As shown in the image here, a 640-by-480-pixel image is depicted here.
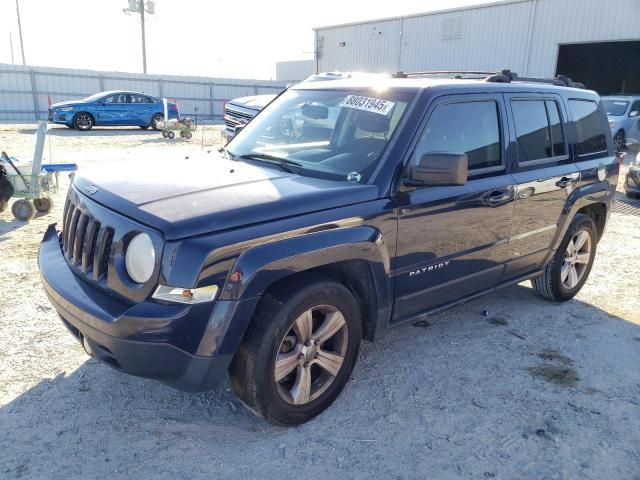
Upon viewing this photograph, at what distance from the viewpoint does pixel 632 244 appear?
720 centimetres

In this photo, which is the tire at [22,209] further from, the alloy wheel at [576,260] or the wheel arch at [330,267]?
the alloy wheel at [576,260]

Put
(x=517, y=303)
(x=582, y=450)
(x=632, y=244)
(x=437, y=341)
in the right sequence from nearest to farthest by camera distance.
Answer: (x=582, y=450)
(x=437, y=341)
(x=517, y=303)
(x=632, y=244)

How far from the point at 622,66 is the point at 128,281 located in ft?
98.5

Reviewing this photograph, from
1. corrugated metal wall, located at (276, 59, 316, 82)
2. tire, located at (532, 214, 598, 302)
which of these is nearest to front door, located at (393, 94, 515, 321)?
tire, located at (532, 214, 598, 302)

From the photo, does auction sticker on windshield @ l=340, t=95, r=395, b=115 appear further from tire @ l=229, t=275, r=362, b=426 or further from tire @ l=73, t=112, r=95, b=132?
tire @ l=73, t=112, r=95, b=132

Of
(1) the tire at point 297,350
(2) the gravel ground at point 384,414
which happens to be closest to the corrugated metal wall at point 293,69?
(2) the gravel ground at point 384,414

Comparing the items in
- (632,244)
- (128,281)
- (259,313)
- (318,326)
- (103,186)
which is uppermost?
(103,186)

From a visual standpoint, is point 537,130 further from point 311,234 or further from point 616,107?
point 616,107

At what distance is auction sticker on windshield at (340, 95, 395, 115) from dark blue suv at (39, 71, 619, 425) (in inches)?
0.4

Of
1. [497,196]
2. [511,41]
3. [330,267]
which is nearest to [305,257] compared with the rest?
[330,267]

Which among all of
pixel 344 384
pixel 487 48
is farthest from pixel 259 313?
pixel 487 48

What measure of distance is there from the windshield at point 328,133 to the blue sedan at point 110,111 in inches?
687

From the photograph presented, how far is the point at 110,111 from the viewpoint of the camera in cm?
2102

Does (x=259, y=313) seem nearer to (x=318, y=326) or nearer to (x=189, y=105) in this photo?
(x=318, y=326)
